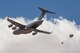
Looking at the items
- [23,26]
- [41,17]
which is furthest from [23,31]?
[41,17]

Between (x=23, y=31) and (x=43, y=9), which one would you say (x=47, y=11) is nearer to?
(x=43, y=9)

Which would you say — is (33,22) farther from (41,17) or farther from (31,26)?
(41,17)

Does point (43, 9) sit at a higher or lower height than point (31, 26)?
higher

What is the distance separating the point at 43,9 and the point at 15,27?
20.5 meters

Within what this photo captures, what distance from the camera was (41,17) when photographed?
187 meters

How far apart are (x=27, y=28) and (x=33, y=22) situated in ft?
15.5

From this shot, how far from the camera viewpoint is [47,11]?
608ft

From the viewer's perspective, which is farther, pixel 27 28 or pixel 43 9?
pixel 43 9

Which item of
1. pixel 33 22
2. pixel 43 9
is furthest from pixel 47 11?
pixel 33 22

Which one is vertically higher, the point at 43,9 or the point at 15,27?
the point at 43,9

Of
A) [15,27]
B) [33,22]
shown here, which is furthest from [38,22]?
[15,27]

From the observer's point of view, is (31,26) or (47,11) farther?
(47,11)

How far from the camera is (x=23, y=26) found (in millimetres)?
179125

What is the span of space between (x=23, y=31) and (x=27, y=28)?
4.20 metres
